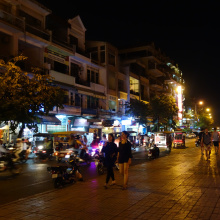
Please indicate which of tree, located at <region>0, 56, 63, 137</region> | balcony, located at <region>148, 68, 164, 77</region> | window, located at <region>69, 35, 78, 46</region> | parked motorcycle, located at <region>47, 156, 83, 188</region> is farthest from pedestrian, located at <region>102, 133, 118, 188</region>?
balcony, located at <region>148, 68, 164, 77</region>

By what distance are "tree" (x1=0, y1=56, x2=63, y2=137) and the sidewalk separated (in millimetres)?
8724

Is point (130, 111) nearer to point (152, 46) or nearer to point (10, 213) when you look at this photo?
point (152, 46)

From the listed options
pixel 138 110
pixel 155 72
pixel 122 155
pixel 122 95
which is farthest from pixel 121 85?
pixel 122 155

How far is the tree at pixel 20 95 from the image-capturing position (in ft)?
55.3

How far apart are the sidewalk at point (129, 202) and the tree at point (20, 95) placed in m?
8.72

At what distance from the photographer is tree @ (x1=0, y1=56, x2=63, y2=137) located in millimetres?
16859

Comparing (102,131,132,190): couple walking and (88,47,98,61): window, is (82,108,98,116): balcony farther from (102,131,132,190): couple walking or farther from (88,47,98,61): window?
(102,131,132,190): couple walking

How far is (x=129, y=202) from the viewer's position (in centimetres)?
716

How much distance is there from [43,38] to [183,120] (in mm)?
65583

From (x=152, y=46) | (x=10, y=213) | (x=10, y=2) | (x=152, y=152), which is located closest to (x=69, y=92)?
(x=10, y=2)

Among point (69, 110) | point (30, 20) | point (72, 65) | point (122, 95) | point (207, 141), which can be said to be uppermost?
point (30, 20)

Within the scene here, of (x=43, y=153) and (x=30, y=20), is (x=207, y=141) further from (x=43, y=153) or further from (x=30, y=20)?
(x=30, y=20)

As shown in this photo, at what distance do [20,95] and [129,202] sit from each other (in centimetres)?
1379

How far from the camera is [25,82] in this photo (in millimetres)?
19125
